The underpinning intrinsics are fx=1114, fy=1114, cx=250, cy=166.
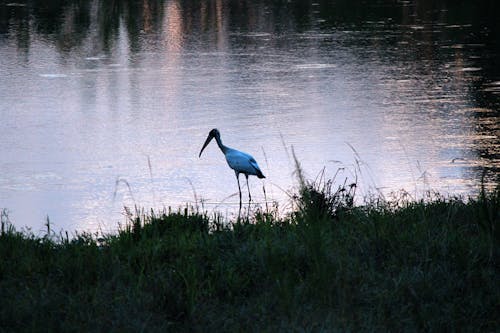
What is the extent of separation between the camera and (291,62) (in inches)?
723

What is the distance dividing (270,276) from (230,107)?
8.36m

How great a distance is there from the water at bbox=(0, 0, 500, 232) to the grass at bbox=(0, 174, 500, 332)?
1711 millimetres

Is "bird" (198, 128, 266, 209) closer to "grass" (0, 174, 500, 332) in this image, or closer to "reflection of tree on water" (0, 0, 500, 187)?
"grass" (0, 174, 500, 332)

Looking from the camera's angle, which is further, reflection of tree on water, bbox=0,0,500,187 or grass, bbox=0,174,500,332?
reflection of tree on water, bbox=0,0,500,187

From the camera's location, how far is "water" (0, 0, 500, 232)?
33.7 feet

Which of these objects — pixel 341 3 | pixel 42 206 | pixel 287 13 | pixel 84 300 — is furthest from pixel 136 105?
pixel 341 3

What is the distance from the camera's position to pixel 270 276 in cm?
621

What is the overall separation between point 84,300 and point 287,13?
21.7m

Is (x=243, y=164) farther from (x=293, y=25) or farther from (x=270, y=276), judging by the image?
(x=293, y=25)

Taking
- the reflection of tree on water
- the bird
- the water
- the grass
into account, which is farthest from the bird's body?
the reflection of tree on water

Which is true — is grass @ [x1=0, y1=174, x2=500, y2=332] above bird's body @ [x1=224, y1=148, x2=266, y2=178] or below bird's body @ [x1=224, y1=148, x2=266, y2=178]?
above

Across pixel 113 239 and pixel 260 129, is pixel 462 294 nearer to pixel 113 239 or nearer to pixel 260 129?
pixel 113 239

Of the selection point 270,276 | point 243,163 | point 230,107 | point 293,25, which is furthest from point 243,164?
point 293,25

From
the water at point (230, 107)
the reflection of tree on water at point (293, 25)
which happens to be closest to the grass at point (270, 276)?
the water at point (230, 107)
